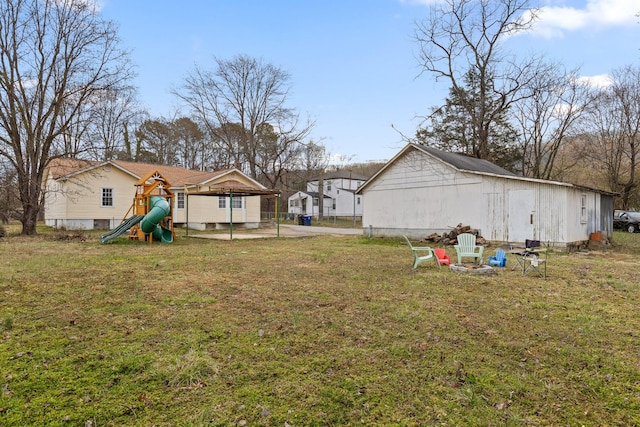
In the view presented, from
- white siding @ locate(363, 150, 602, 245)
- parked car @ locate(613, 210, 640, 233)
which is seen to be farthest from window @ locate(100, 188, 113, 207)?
parked car @ locate(613, 210, 640, 233)

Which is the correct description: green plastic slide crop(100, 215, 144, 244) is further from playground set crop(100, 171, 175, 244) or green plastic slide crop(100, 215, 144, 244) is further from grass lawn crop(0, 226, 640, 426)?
grass lawn crop(0, 226, 640, 426)

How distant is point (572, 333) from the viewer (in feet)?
15.1

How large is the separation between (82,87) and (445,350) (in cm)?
2080

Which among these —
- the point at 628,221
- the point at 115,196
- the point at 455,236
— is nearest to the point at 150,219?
the point at 115,196

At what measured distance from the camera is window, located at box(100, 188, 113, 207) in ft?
77.1

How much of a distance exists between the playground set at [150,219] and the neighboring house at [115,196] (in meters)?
3.11

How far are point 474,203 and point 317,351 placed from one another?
13479 millimetres

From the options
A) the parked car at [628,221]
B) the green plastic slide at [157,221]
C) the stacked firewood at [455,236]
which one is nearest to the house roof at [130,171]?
the green plastic slide at [157,221]

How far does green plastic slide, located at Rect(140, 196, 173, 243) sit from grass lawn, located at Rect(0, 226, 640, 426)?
7690 millimetres

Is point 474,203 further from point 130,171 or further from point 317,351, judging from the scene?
point 130,171

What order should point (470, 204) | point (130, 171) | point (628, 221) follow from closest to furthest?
point (470, 204) → point (130, 171) → point (628, 221)

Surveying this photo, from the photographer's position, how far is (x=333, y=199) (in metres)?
50.6

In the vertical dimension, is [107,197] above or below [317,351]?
above

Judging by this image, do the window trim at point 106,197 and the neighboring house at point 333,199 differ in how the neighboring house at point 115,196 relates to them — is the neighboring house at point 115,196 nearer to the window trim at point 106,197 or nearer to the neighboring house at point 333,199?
the window trim at point 106,197
